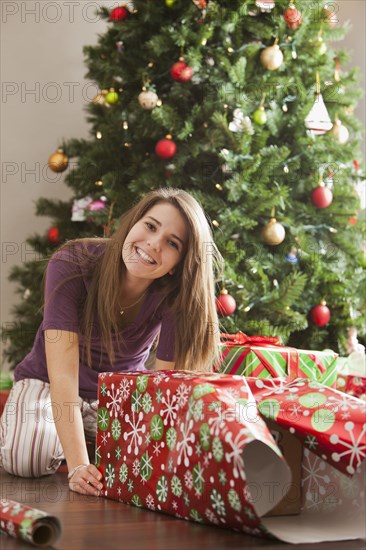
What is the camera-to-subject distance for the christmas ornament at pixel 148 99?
104 inches

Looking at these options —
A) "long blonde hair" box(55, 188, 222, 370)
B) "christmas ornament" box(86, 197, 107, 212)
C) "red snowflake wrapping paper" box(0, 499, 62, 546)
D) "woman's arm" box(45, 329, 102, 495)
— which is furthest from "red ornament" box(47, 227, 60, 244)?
"red snowflake wrapping paper" box(0, 499, 62, 546)

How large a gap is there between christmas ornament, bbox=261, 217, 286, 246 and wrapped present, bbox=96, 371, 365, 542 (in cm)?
129

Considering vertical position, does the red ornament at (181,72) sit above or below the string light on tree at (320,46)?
below

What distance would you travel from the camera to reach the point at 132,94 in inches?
110

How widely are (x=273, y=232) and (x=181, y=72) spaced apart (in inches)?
23.7

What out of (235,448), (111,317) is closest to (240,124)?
(111,317)

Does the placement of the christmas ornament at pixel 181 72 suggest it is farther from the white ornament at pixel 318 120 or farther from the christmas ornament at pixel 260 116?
the white ornament at pixel 318 120

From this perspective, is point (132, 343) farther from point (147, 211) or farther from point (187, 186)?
point (187, 186)

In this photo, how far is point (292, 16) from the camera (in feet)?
8.84

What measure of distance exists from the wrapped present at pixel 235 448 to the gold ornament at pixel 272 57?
1575mm

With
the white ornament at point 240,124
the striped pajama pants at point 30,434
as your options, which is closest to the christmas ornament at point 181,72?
the white ornament at point 240,124

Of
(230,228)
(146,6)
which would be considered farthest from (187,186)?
(146,6)

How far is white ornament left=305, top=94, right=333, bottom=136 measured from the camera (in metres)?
2.65

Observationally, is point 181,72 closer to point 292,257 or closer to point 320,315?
point 292,257
